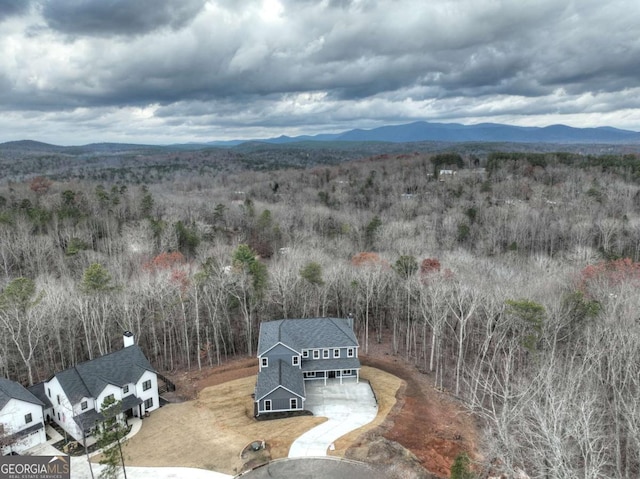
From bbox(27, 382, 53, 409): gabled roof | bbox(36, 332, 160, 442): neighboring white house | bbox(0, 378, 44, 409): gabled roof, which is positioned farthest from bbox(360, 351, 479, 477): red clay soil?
bbox(27, 382, 53, 409): gabled roof

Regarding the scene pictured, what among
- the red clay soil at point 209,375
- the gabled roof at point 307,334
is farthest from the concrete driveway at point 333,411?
the red clay soil at point 209,375

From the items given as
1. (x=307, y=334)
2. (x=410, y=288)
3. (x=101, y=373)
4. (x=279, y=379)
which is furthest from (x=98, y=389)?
(x=410, y=288)

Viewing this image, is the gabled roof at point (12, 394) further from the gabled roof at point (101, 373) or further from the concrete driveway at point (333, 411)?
the concrete driveway at point (333, 411)

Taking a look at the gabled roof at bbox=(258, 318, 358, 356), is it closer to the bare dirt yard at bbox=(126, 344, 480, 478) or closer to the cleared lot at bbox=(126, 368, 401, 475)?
the bare dirt yard at bbox=(126, 344, 480, 478)

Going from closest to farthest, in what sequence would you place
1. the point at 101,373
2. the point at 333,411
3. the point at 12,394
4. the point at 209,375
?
the point at 12,394
the point at 101,373
the point at 333,411
the point at 209,375

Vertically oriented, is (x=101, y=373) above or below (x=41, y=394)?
above

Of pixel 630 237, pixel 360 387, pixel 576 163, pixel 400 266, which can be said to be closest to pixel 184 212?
pixel 400 266

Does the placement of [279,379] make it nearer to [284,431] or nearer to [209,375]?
[284,431]
